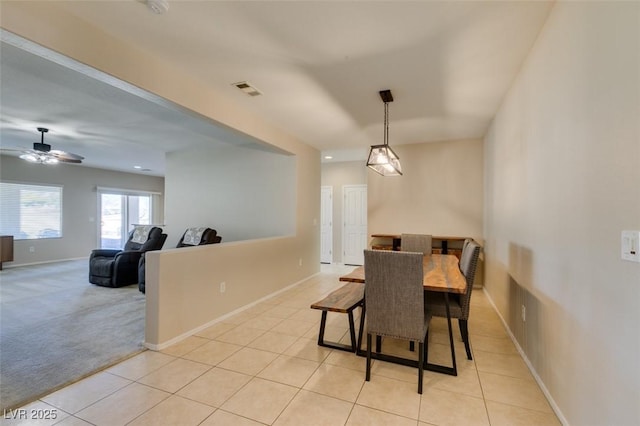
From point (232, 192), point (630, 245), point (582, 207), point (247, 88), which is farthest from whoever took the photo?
point (232, 192)

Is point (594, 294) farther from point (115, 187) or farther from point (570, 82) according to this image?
point (115, 187)

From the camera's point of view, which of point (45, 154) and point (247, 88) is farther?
point (45, 154)

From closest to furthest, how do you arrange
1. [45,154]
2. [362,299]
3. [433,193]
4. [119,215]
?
[362,299], [45,154], [433,193], [119,215]

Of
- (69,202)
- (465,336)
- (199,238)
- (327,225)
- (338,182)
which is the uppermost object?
(338,182)

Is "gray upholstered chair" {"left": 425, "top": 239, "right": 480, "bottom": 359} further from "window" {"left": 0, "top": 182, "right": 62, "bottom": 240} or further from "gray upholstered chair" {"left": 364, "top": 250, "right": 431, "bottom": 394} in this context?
"window" {"left": 0, "top": 182, "right": 62, "bottom": 240}

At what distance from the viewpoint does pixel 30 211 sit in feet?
22.1

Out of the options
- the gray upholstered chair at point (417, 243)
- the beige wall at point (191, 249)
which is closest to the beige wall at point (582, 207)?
the gray upholstered chair at point (417, 243)

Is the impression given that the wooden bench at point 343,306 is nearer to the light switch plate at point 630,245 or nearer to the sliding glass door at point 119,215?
the light switch plate at point 630,245

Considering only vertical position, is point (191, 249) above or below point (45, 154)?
below

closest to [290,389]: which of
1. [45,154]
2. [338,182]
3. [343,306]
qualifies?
[343,306]

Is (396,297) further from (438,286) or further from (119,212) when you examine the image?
(119,212)

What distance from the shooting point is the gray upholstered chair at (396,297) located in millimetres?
1995

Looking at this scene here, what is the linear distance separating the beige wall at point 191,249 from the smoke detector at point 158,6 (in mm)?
543

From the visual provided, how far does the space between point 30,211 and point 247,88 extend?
24.0ft
